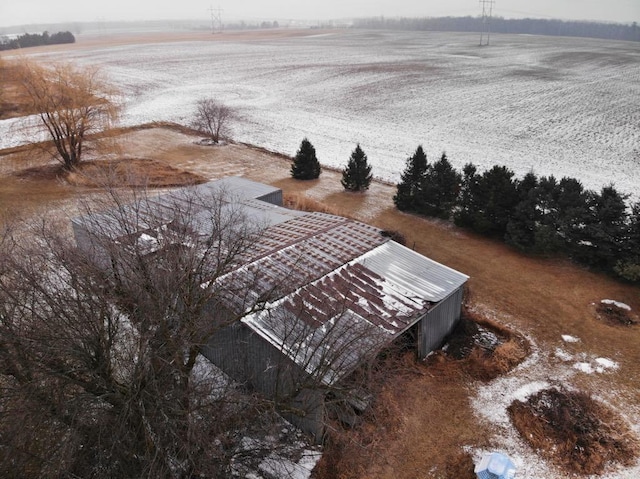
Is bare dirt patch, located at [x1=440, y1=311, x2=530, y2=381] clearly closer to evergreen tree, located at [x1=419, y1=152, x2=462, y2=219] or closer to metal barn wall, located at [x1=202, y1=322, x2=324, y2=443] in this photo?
metal barn wall, located at [x1=202, y1=322, x2=324, y2=443]

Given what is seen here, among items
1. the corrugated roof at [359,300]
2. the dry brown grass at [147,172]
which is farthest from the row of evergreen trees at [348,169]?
the corrugated roof at [359,300]

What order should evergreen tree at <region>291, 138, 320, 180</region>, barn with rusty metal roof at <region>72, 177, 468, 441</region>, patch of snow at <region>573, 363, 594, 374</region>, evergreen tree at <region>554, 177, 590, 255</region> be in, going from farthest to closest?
evergreen tree at <region>291, 138, 320, 180</region>, evergreen tree at <region>554, 177, 590, 255</region>, patch of snow at <region>573, 363, 594, 374</region>, barn with rusty metal roof at <region>72, 177, 468, 441</region>

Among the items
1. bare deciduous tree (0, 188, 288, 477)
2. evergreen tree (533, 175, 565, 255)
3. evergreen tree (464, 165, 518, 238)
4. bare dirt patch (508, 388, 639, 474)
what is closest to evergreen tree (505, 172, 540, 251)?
evergreen tree (533, 175, 565, 255)

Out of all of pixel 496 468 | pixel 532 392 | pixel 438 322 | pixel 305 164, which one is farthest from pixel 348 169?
pixel 496 468

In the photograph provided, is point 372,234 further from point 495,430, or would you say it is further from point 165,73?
point 165,73

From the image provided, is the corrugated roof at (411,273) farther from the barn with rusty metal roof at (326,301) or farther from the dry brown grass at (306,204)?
the dry brown grass at (306,204)
